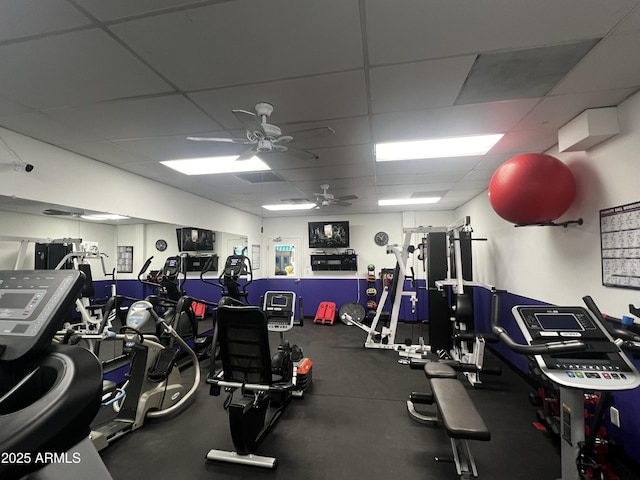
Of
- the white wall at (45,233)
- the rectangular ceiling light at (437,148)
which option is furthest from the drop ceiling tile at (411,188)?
the white wall at (45,233)

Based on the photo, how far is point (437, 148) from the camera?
9.81 feet

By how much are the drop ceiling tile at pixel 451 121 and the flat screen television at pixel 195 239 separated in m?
3.37

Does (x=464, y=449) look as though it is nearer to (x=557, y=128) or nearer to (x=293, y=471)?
(x=293, y=471)

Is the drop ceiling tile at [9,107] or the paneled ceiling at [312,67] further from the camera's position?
the drop ceiling tile at [9,107]

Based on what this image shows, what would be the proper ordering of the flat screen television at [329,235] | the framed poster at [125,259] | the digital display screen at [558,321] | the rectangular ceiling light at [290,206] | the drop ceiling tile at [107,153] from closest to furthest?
the digital display screen at [558,321]
the drop ceiling tile at [107,153]
the framed poster at [125,259]
the rectangular ceiling light at [290,206]
the flat screen television at [329,235]

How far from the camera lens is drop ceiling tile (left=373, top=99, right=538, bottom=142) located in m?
2.16

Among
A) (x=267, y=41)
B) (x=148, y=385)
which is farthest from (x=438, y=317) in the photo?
(x=267, y=41)

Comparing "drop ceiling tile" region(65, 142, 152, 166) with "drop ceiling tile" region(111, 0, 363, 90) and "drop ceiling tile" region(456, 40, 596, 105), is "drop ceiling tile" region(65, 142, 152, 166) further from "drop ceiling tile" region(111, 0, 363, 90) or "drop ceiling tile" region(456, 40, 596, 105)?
"drop ceiling tile" region(456, 40, 596, 105)

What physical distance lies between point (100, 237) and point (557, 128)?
474 centimetres

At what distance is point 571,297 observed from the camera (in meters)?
2.63

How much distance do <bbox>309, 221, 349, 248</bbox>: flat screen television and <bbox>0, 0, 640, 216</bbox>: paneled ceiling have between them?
174 inches

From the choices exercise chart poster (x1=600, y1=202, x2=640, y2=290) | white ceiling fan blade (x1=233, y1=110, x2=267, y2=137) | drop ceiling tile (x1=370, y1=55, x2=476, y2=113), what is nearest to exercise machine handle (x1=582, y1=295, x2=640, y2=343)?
exercise chart poster (x1=600, y1=202, x2=640, y2=290)

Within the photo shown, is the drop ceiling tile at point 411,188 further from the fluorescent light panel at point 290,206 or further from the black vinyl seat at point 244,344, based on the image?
the black vinyl seat at point 244,344

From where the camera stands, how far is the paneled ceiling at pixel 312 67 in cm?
132
